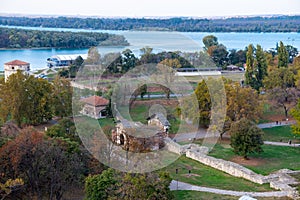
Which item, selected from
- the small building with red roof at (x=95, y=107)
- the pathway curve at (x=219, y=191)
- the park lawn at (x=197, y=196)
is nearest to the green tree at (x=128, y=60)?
the small building with red roof at (x=95, y=107)

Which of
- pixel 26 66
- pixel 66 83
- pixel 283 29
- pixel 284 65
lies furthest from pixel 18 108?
pixel 283 29

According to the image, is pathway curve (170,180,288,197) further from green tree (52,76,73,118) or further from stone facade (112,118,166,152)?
green tree (52,76,73,118)

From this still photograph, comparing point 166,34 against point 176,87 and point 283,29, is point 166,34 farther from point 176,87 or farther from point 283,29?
point 283,29

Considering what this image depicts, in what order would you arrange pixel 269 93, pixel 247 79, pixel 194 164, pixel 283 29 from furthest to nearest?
pixel 283 29 < pixel 247 79 < pixel 269 93 < pixel 194 164

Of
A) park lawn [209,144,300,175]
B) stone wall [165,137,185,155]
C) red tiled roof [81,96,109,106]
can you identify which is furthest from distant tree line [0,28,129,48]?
park lawn [209,144,300,175]

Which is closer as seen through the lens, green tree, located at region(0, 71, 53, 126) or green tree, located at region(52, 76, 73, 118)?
green tree, located at region(0, 71, 53, 126)

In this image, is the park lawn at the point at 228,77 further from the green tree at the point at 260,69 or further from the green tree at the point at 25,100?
the green tree at the point at 25,100

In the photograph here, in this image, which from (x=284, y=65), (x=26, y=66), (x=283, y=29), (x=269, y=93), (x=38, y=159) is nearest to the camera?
(x=38, y=159)
